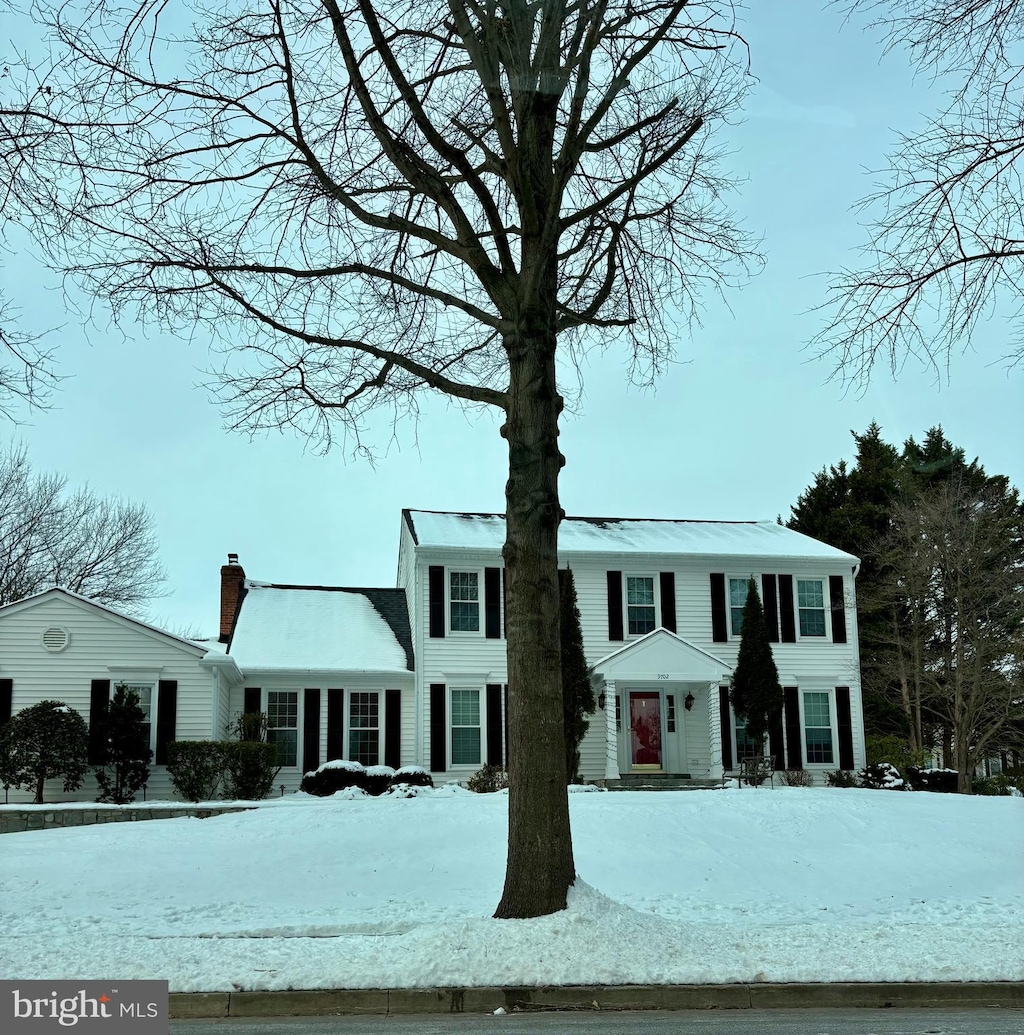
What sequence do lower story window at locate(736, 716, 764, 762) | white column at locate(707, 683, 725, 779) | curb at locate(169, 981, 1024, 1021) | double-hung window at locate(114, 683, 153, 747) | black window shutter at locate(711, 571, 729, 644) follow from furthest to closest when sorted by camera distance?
black window shutter at locate(711, 571, 729, 644)
lower story window at locate(736, 716, 764, 762)
white column at locate(707, 683, 725, 779)
double-hung window at locate(114, 683, 153, 747)
curb at locate(169, 981, 1024, 1021)

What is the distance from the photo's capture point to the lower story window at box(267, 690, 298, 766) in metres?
23.5

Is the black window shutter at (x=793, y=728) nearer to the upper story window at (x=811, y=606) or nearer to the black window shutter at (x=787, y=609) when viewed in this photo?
the black window shutter at (x=787, y=609)

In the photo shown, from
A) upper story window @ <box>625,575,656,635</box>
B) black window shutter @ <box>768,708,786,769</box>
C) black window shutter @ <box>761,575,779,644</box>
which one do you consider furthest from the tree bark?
black window shutter @ <box>761,575,779,644</box>

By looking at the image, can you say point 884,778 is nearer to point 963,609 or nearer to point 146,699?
point 963,609

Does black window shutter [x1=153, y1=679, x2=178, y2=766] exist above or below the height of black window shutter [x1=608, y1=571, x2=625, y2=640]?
below

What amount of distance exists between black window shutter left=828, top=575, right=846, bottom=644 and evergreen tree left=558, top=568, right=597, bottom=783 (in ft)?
22.7

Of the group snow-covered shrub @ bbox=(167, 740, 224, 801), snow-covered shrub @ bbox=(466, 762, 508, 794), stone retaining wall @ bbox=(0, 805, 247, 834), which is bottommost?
stone retaining wall @ bbox=(0, 805, 247, 834)

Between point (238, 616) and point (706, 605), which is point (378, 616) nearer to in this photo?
point (238, 616)

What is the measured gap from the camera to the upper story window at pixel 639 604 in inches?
1008

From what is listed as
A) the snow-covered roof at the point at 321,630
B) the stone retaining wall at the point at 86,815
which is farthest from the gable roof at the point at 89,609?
the stone retaining wall at the point at 86,815

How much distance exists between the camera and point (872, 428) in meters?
42.5

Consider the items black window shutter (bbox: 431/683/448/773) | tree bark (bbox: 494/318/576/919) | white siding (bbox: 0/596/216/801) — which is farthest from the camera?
black window shutter (bbox: 431/683/448/773)

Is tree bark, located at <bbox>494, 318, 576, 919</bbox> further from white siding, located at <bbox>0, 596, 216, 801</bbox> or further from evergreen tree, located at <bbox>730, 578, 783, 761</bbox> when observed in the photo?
evergreen tree, located at <bbox>730, 578, 783, 761</bbox>

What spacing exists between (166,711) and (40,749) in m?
2.58
